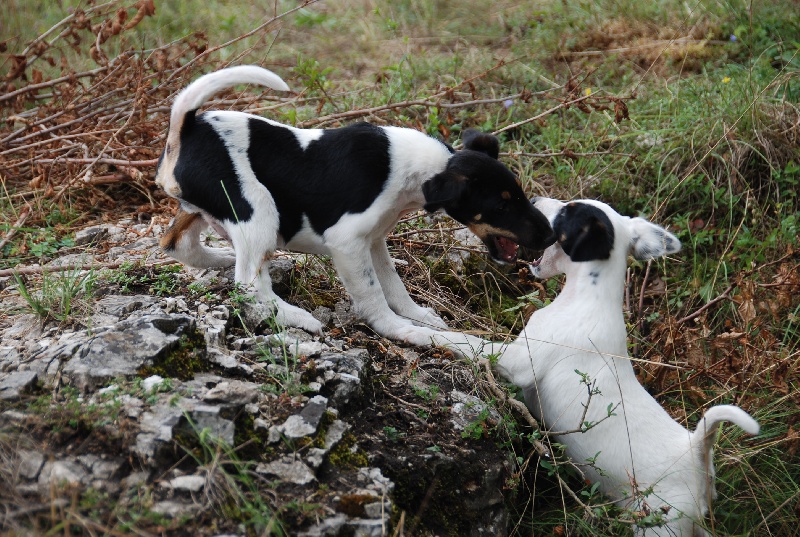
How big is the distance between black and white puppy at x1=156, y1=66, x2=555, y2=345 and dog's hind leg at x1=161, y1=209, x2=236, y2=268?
0.10 metres

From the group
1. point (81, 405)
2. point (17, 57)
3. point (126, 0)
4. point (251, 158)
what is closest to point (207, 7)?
point (126, 0)

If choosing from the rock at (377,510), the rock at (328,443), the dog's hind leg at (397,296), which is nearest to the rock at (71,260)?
the dog's hind leg at (397,296)

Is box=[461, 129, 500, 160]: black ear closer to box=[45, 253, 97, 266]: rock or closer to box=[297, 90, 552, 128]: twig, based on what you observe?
box=[297, 90, 552, 128]: twig

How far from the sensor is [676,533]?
363 cm

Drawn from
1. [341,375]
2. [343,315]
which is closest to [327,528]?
[341,375]

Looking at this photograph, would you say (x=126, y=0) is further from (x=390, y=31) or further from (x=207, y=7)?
(x=390, y=31)

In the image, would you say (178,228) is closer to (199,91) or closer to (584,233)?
(199,91)

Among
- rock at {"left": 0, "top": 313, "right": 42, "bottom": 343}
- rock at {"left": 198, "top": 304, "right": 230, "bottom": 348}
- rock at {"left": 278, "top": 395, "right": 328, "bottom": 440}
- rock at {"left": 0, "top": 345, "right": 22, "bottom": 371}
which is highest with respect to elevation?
rock at {"left": 0, "top": 345, "right": 22, "bottom": 371}

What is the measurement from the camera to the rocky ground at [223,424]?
286cm

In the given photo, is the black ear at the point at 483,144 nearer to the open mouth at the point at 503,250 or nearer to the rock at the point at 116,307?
the open mouth at the point at 503,250

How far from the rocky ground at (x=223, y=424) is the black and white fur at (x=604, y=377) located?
1.23ft

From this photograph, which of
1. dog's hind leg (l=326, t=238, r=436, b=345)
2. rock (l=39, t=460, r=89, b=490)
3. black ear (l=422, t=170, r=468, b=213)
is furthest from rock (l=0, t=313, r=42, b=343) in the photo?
black ear (l=422, t=170, r=468, b=213)

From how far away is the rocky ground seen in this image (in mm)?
2859

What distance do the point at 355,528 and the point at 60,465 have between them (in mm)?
1066
